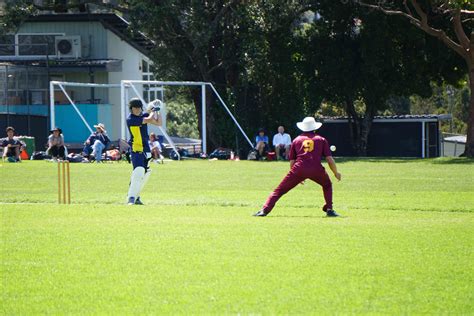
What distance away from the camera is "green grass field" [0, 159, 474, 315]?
9.78 metres

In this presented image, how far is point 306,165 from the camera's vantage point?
57.7 ft

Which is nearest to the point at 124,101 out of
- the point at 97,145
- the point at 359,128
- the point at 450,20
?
the point at 97,145

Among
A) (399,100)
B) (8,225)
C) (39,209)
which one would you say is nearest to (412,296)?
(8,225)

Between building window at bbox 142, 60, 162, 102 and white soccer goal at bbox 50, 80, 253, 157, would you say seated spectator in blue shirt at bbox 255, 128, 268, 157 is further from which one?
building window at bbox 142, 60, 162, 102

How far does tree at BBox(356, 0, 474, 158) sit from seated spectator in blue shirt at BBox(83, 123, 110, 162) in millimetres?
12971

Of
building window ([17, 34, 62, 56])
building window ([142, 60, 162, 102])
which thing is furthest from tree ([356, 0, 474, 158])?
building window ([17, 34, 62, 56])

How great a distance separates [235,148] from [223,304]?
41.6 metres

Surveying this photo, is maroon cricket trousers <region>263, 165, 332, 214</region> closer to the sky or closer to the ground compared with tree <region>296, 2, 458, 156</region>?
closer to the ground

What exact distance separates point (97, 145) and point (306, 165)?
1000 inches

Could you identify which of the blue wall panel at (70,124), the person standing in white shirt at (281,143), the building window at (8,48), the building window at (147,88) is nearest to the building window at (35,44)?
the building window at (8,48)

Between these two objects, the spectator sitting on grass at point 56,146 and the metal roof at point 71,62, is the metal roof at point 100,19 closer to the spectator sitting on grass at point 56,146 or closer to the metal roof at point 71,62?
the metal roof at point 71,62

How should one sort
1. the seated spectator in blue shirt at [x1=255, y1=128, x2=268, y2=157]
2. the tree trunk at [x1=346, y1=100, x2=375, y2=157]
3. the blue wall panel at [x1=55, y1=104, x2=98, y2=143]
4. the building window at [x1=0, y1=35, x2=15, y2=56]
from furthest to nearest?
the tree trunk at [x1=346, y1=100, x2=375, y2=157], the building window at [x1=0, y1=35, x2=15, y2=56], the blue wall panel at [x1=55, y1=104, x2=98, y2=143], the seated spectator in blue shirt at [x1=255, y1=128, x2=268, y2=157]

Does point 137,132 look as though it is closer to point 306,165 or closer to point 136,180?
point 136,180

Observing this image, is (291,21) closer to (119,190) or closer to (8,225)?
(119,190)
